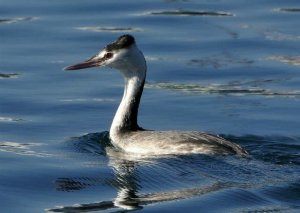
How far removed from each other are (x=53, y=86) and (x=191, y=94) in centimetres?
212

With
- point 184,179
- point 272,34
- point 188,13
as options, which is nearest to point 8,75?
point 188,13

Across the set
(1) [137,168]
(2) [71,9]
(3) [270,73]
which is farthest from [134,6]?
(1) [137,168]

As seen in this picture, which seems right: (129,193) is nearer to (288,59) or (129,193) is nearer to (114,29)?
(288,59)

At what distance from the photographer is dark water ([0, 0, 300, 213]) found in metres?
11.1

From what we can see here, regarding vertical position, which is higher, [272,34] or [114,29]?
[114,29]

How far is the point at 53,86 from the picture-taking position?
15.7 m

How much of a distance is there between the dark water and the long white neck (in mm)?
376

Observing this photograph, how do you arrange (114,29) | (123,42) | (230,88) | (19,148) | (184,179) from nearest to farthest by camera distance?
(184,179) → (19,148) → (123,42) → (230,88) → (114,29)

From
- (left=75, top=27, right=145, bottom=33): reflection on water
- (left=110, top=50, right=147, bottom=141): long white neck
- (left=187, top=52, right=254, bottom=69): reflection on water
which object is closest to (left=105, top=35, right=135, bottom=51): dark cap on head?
(left=110, top=50, right=147, bottom=141): long white neck

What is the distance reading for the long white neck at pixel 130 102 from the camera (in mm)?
13453

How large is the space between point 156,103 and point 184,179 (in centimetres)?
363

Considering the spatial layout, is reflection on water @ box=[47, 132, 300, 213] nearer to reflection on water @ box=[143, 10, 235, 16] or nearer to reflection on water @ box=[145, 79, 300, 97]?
reflection on water @ box=[145, 79, 300, 97]

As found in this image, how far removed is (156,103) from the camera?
1512 centimetres

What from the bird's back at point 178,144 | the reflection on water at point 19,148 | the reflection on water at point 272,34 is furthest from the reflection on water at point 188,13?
the reflection on water at point 19,148
